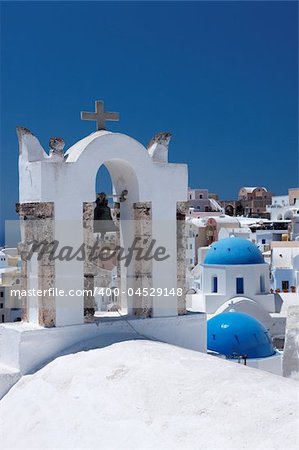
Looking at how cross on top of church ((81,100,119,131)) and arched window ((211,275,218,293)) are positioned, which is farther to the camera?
arched window ((211,275,218,293))

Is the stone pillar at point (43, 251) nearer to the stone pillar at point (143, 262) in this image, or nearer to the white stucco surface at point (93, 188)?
the white stucco surface at point (93, 188)

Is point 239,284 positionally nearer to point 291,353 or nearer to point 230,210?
point 291,353

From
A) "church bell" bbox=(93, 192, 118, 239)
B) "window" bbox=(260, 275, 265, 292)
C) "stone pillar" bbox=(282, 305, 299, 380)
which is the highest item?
"church bell" bbox=(93, 192, 118, 239)

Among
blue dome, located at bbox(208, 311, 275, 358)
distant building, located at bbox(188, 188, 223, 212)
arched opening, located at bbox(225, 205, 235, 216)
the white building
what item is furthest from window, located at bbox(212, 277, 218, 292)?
arched opening, located at bbox(225, 205, 235, 216)

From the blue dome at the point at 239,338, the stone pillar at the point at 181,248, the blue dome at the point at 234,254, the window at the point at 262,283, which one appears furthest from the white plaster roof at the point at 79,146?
the window at the point at 262,283

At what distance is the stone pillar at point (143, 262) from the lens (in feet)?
23.2

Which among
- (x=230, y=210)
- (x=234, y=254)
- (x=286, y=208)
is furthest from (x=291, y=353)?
(x=230, y=210)

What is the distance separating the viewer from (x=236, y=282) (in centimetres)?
2342

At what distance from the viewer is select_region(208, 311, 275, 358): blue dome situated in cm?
1318

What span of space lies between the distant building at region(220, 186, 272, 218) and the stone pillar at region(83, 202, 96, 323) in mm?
67116

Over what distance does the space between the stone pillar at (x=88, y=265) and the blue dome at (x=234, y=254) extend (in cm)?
1668

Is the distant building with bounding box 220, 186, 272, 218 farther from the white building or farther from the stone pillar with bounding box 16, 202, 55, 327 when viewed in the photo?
the stone pillar with bounding box 16, 202, 55, 327

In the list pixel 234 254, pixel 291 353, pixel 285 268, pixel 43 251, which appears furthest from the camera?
pixel 285 268

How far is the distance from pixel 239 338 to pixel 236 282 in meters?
10.0
